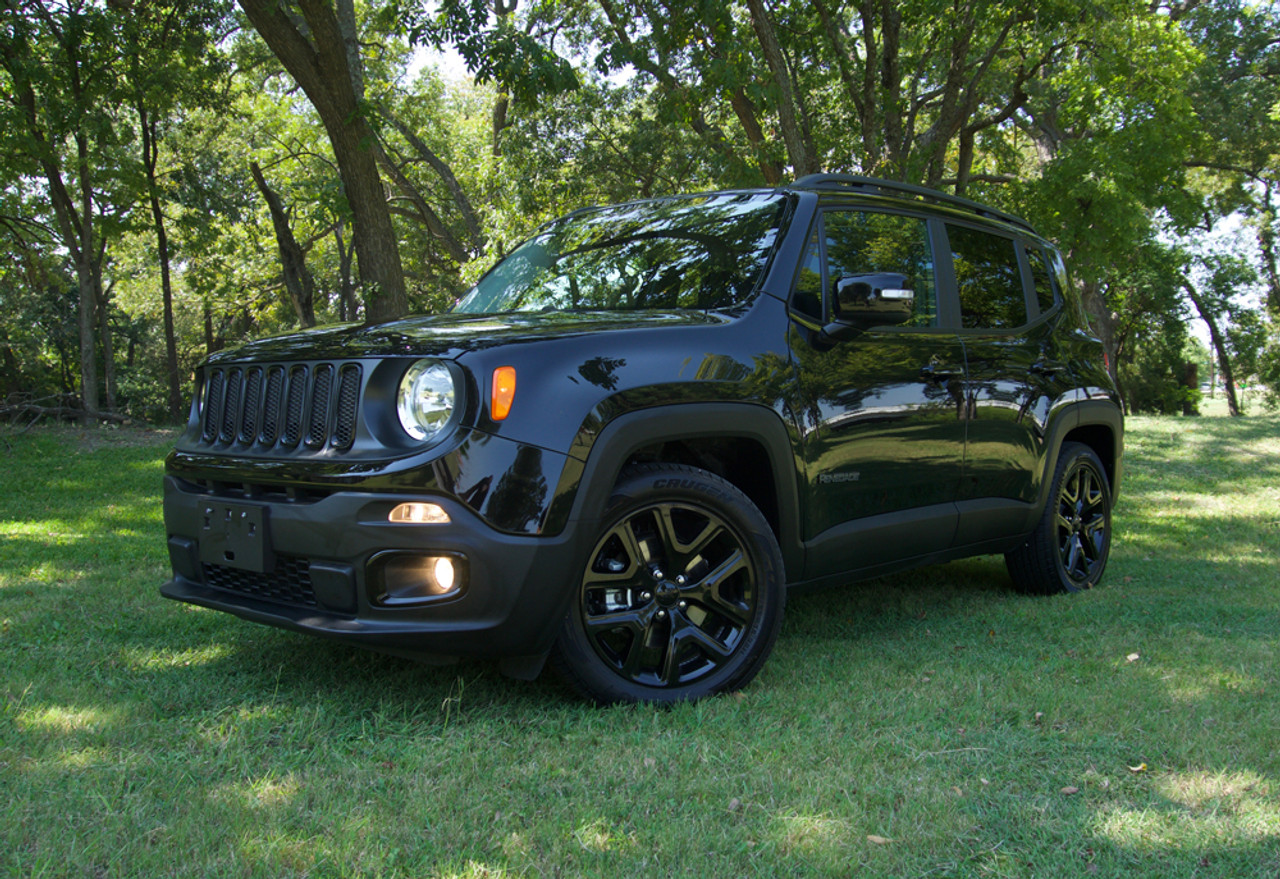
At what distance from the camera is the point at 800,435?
3.61 m

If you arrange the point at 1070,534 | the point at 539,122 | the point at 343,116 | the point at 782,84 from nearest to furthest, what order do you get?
the point at 1070,534
the point at 343,116
the point at 782,84
the point at 539,122

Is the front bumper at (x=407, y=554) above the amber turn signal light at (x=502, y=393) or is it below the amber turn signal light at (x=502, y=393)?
below

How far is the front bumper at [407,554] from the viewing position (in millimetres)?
2850

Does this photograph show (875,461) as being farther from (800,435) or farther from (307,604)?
(307,604)

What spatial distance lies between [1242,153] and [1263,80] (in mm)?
3153

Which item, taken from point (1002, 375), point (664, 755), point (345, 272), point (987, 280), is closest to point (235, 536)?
point (664, 755)

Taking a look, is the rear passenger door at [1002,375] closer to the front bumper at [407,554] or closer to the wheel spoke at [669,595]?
the wheel spoke at [669,595]

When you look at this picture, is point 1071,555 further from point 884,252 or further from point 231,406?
point 231,406

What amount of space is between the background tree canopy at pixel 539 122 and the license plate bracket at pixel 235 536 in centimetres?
619

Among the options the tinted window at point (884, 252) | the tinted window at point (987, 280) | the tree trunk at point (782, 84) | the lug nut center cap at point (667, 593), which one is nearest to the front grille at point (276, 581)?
the lug nut center cap at point (667, 593)

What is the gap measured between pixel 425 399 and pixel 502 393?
25 cm

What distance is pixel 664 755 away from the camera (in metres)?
2.86

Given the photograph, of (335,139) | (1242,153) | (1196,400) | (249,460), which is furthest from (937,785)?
(1196,400)

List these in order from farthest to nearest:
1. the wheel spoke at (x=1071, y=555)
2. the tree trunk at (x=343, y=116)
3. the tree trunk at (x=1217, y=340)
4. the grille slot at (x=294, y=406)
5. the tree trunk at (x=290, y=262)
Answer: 1. the tree trunk at (x=1217, y=340)
2. the tree trunk at (x=290, y=262)
3. the tree trunk at (x=343, y=116)
4. the wheel spoke at (x=1071, y=555)
5. the grille slot at (x=294, y=406)
